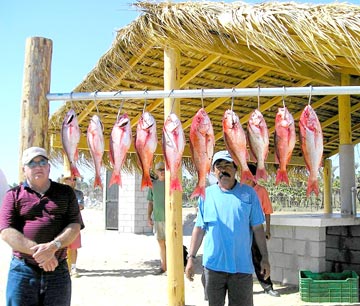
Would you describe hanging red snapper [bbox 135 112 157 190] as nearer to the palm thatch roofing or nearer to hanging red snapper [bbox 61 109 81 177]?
hanging red snapper [bbox 61 109 81 177]

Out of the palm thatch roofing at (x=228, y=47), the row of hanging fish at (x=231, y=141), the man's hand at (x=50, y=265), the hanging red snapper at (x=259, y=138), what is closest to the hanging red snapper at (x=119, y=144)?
the row of hanging fish at (x=231, y=141)

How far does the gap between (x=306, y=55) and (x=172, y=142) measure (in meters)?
2.14

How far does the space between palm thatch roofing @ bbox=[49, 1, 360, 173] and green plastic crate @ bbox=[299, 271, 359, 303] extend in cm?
255

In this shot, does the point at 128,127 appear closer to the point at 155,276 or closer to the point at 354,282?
the point at 354,282

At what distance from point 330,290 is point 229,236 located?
2.71 m

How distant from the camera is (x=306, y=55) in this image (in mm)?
4688

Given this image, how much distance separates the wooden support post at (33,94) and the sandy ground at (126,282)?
9.90 ft

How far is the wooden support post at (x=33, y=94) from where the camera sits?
3.82 m

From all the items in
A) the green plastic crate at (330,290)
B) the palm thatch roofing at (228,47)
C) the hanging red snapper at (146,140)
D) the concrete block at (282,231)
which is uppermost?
the palm thatch roofing at (228,47)

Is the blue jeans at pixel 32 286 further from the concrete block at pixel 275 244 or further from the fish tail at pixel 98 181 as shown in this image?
the concrete block at pixel 275 244

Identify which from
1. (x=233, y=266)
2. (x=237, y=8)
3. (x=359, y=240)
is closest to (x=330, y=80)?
(x=359, y=240)

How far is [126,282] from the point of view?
749 cm

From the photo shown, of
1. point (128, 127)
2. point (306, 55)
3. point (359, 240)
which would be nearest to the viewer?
point (128, 127)

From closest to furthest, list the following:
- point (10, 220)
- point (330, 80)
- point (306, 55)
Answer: point (10, 220) < point (306, 55) < point (330, 80)
